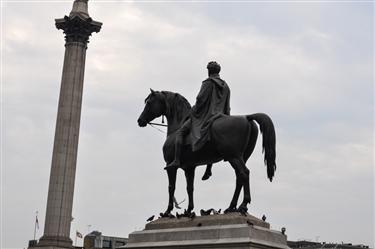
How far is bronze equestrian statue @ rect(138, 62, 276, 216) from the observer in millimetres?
13336

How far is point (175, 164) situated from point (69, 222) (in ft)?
124

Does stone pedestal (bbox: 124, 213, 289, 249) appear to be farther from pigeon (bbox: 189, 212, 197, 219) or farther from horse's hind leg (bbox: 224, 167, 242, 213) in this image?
horse's hind leg (bbox: 224, 167, 242, 213)

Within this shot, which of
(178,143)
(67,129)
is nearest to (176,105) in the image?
(178,143)

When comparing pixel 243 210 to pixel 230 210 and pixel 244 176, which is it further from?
pixel 244 176

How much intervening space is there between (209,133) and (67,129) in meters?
39.1

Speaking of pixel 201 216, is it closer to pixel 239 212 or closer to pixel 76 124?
pixel 239 212

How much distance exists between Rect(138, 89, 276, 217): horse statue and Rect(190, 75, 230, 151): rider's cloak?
304mm

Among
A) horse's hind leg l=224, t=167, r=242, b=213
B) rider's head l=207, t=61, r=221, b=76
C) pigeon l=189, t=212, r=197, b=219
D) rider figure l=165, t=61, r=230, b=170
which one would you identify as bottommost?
pigeon l=189, t=212, r=197, b=219

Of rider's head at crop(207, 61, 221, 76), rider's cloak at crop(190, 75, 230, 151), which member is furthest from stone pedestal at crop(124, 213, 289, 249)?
rider's head at crop(207, 61, 221, 76)

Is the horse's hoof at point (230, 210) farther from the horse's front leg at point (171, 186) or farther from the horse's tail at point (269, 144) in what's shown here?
the horse's front leg at point (171, 186)

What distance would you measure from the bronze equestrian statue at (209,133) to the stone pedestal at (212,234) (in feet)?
1.38

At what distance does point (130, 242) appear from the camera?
14.2 m

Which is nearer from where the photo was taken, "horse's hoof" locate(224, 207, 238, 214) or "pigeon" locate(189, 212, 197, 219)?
"horse's hoof" locate(224, 207, 238, 214)

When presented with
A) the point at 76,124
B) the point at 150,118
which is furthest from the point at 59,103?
the point at 150,118
